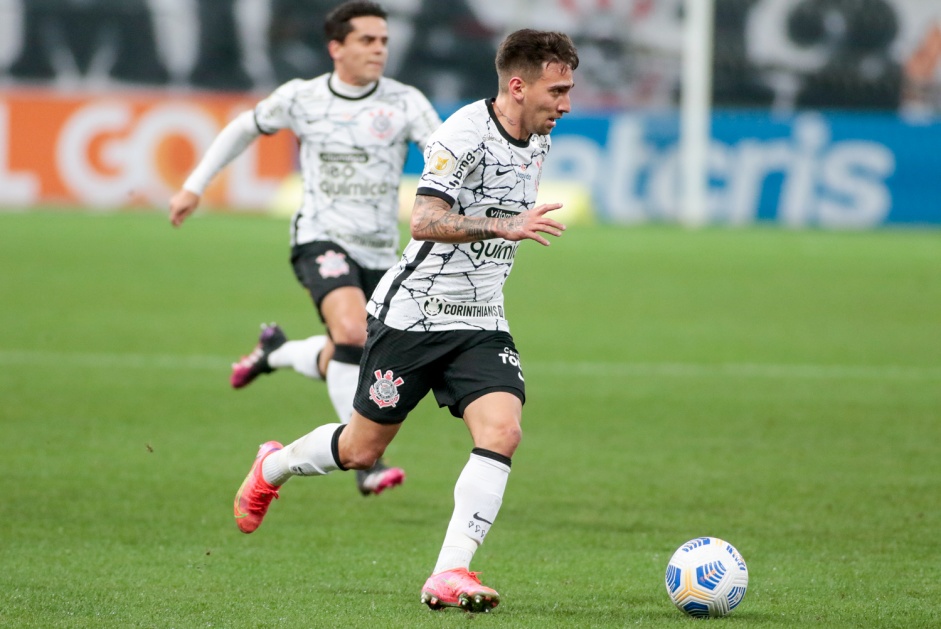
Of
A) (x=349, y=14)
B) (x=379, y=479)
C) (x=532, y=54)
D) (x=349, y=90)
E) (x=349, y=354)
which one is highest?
(x=349, y=14)

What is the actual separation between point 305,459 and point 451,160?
56.0 inches

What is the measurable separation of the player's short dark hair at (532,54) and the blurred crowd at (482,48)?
28.8m

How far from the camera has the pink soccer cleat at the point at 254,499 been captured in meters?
6.20

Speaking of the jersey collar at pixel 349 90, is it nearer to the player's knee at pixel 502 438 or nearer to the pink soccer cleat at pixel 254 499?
the pink soccer cleat at pixel 254 499

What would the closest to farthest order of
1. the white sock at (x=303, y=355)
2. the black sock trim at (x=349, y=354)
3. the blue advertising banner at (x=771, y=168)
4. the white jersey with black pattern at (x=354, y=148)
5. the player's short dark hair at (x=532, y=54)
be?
the player's short dark hair at (x=532, y=54) < the black sock trim at (x=349, y=354) < the white jersey with black pattern at (x=354, y=148) < the white sock at (x=303, y=355) < the blue advertising banner at (x=771, y=168)

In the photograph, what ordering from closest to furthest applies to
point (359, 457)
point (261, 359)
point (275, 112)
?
1. point (359, 457)
2. point (275, 112)
3. point (261, 359)

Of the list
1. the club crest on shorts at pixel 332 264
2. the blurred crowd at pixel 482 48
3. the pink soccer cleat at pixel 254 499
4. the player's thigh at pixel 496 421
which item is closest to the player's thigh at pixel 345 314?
the club crest on shorts at pixel 332 264

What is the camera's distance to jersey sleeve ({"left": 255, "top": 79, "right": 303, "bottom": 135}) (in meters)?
8.18

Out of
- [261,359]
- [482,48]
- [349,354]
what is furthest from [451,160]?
[482,48]

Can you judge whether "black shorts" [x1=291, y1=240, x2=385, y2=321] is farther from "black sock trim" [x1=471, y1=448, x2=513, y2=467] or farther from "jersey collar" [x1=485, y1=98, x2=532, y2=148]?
"black sock trim" [x1=471, y1=448, x2=513, y2=467]

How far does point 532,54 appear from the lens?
17.8 feet

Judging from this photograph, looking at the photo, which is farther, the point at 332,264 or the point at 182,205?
the point at 332,264

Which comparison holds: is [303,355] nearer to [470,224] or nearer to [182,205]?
[182,205]

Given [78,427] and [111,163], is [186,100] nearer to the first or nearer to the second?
[111,163]
